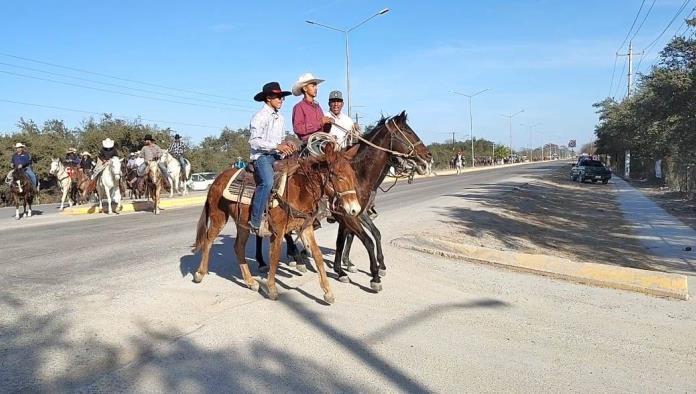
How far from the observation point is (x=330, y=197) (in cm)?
629

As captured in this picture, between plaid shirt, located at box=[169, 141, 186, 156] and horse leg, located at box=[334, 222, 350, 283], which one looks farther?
plaid shirt, located at box=[169, 141, 186, 156]

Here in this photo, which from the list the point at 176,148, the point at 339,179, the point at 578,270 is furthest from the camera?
the point at 176,148

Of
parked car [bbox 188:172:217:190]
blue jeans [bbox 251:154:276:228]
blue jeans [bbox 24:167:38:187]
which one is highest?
blue jeans [bbox 24:167:38:187]

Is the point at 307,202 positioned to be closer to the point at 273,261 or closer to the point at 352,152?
the point at 273,261

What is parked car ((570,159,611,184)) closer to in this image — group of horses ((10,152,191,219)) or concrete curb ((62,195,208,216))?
concrete curb ((62,195,208,216))

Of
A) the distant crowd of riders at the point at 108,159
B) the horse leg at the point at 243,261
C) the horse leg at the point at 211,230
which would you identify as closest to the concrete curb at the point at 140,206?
the distant crowd of riders at the point at 108,159

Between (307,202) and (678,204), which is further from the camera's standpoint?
(678,204)

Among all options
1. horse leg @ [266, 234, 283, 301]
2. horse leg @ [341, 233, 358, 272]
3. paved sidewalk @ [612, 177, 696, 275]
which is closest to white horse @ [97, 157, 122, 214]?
horse leg @ [341, 233, 358, 272]

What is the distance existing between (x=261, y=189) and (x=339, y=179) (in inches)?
42.0

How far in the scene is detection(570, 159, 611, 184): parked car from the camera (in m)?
40.7

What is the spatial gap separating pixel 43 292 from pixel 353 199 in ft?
14.0

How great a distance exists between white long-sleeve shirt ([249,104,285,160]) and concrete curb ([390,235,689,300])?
12.7 ft

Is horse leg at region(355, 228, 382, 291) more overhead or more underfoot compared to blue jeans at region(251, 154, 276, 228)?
more underfoot

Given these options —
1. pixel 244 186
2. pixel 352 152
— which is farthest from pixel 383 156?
pixel 244 186
